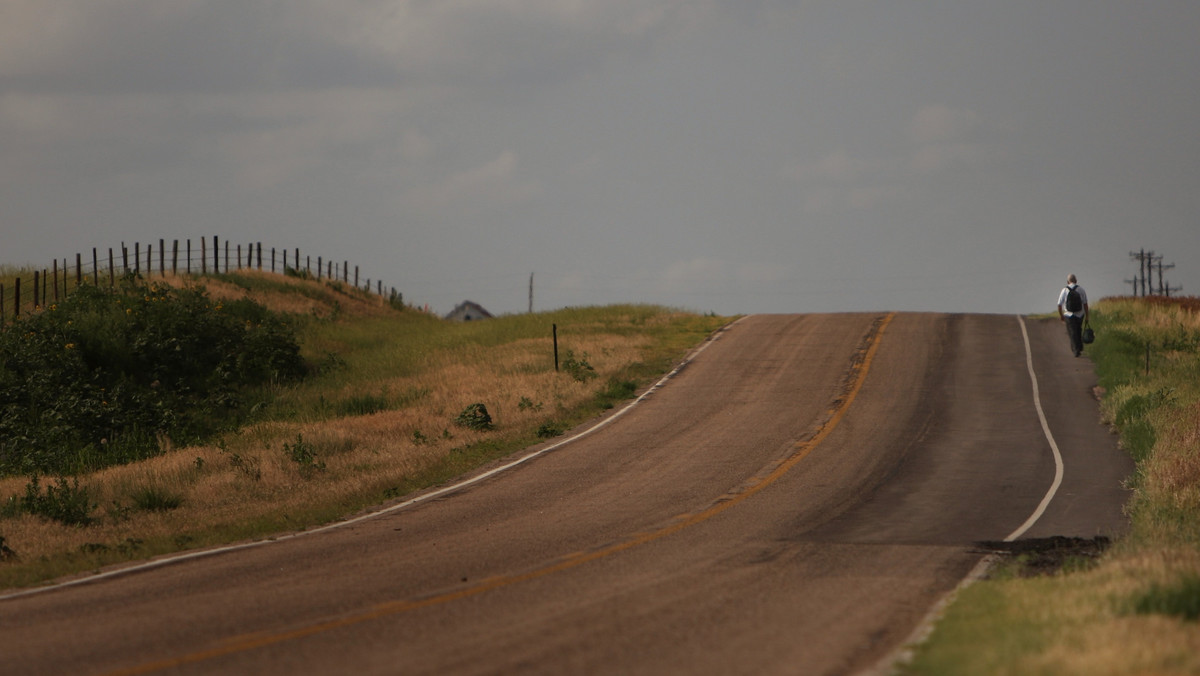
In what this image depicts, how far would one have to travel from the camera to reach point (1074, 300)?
94.5 feet

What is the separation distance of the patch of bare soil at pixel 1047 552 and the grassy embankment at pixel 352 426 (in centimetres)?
896

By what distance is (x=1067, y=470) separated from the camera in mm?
17375

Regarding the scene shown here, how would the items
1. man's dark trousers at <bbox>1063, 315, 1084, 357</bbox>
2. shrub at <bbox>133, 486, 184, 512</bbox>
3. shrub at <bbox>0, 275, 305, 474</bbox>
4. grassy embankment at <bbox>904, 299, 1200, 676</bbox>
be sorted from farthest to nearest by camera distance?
man's dark trousers at <bbox>1063, 315, 1084, 357</bbox> → shrub at <bbox>0, 275, 305, 474</bbox> → shrub at <bbox>133, 486, 184, 512</bbox> → grassy embankment at <bbox>904, 299, 1200, 676</bbox>

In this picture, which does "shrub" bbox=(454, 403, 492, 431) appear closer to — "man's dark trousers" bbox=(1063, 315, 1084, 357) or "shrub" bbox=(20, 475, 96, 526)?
"shrub" bbox=(20, 475, 96, 526)

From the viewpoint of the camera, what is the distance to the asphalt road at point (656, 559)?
781 cm

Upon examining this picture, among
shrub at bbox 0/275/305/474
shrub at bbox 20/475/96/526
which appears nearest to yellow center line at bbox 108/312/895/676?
shrub at bbox 20/475/96/526

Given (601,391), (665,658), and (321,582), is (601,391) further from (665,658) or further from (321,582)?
(665,658)

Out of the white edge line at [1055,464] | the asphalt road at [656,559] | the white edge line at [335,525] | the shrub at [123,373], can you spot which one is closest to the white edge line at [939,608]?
the white edge line at [1055,464]

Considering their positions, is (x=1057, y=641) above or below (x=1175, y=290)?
below

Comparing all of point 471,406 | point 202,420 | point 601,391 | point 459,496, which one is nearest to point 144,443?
point 202,420

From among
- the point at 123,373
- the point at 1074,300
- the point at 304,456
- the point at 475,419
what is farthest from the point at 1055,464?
the point at 123,373

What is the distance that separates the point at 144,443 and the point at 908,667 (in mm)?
23772

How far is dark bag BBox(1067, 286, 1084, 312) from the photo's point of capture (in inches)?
1125

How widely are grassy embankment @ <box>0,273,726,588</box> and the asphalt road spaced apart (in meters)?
1.85
